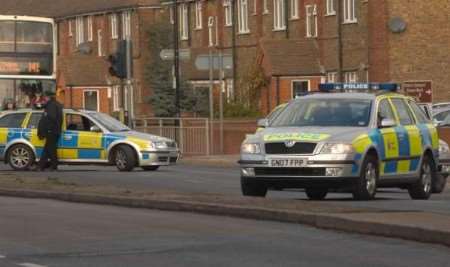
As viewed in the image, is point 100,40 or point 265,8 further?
point 100,40

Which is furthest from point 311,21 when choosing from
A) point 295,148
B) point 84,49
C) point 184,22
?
point 295,148

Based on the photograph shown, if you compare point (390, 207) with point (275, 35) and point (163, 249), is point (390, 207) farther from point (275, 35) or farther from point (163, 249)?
point (275, 35)

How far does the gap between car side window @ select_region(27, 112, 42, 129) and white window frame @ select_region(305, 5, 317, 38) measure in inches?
1442

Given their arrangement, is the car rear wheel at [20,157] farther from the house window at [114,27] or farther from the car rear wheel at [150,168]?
the house window at [114,27]

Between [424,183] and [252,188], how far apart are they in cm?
330

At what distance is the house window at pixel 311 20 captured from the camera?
66.3 metres

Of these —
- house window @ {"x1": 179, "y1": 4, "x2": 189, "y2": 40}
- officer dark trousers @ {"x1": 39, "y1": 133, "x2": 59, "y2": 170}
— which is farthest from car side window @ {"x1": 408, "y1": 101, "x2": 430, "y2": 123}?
house window @ {"x1": 179, "y1": 4, "x2": 189, "y2": 40}

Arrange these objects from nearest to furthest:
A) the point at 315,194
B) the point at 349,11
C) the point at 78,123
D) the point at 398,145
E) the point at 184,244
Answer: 1. the point at 184,244
2. the point at 398,145
3. the point at 315,194
4. the point at 78,123
5. the point at 349,11

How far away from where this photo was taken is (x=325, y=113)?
1927 centimetres

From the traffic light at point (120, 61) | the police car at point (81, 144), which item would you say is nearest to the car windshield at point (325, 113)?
the police car at point (81, 144)

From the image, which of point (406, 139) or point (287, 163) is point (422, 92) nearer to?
point (406, 139)

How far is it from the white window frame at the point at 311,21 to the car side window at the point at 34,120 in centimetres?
3663

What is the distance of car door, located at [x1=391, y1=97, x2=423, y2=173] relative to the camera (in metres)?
19.8

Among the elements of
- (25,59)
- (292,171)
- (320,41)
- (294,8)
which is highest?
(294,8)
